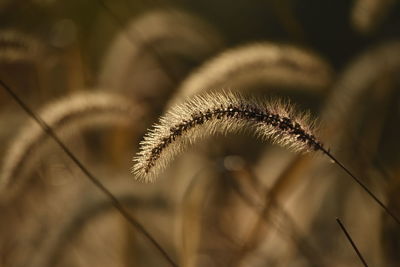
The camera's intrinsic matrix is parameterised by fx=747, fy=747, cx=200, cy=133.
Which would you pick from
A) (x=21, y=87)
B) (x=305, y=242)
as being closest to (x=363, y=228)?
(x=305, y=242)

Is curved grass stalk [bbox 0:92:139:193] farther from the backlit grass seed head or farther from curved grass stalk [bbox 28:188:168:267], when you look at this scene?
the backlit grass seed head

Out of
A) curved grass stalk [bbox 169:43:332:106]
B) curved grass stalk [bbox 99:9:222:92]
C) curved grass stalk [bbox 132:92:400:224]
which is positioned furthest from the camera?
curved grass stalk [bbox 99:9:222:92]

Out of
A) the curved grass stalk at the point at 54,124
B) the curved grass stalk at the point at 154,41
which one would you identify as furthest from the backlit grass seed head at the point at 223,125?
the curved grass stalk at the point at 154,41

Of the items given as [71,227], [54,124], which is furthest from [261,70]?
[71,227]

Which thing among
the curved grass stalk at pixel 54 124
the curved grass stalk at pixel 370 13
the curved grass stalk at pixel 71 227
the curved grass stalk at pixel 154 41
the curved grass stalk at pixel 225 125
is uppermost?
the curved grass stalk at pixel 154 41

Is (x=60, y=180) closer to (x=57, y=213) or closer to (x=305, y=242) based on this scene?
(x=57, y=213)

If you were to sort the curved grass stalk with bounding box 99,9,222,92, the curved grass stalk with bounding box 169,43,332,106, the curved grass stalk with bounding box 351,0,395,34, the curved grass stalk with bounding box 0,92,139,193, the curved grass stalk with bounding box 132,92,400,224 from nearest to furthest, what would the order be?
the curved grass stalk with bounding box 132,92,400,224
the curved grass stalk with bounding box 0,92,139,193
the curved grass stalk with bounding box 169,43,332,106
the curved grass stalk with bounding box 351,0,395,34
the curved grass stalk with bounding box 99,9,222,92

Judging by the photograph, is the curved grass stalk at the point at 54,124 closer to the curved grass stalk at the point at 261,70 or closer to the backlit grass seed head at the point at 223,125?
the curved grass stalk at the point at 261,70

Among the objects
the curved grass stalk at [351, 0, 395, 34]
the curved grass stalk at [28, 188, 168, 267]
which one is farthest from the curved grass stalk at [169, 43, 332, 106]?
the curved grass stalk at [28, 188, 168, 267]
